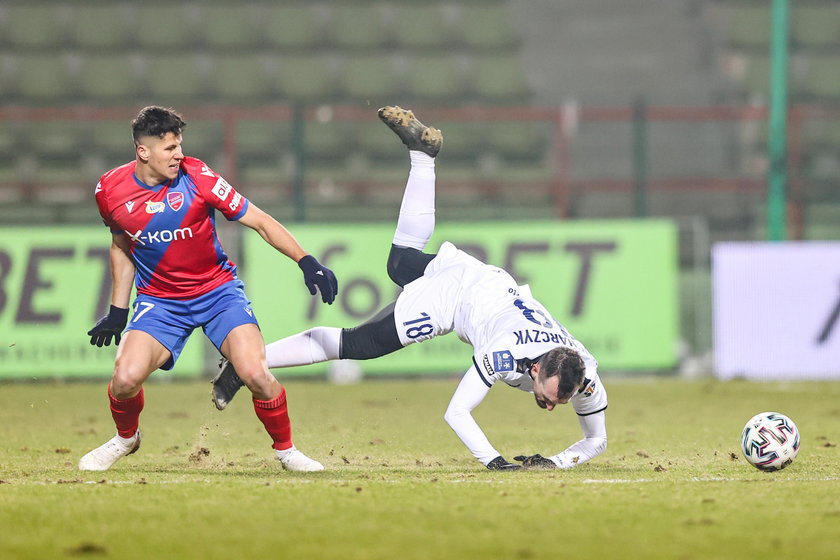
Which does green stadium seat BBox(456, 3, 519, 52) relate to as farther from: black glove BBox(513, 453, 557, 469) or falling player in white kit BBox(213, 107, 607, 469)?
black glove BBox(513, 453, 557, 469)

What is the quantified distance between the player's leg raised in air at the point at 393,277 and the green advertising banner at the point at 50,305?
5.82 meters

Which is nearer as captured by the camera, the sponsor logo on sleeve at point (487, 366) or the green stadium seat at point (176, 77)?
the sponsor logo on sleeve at point (487, 366)

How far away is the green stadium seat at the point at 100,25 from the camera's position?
18.8 m

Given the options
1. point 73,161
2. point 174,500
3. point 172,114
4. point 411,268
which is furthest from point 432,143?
point 73,161

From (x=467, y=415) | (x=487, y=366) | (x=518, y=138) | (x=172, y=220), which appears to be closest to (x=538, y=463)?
(x=467, y=415)

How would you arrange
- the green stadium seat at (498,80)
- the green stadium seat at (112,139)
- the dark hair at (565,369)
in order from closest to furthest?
Result: the dark hair at (565,369) < the green stadium seat at (112,139) < the green stadium seat at (498,80)

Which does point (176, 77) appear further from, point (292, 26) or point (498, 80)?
point (498, 80)

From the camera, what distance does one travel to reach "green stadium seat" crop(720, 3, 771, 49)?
1967 cm

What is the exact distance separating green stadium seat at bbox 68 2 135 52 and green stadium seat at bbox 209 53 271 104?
1501mm

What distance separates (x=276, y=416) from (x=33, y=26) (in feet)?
43.6

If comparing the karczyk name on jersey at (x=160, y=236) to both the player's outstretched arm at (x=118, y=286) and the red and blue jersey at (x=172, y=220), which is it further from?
the player's outstretched arm at (x=118, y=286)

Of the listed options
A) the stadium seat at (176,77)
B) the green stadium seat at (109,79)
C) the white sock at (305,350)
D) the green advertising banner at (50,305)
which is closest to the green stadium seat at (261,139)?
the stadium seat at (176,77)

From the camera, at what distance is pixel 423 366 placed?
13672 mm

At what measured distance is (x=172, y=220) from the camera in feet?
23.5
